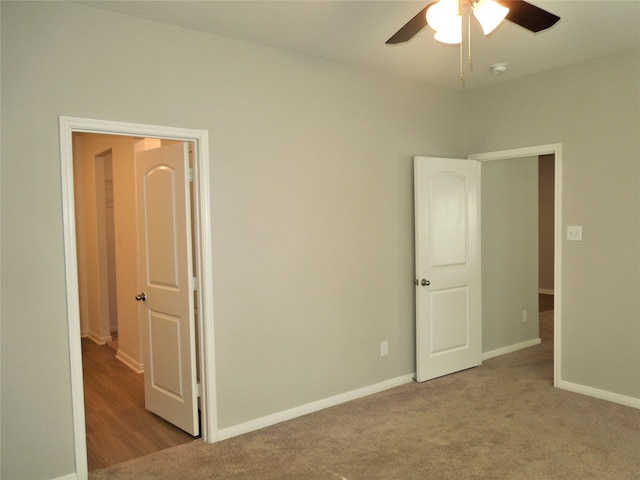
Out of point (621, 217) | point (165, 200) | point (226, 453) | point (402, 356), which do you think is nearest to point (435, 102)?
point (621, 217)

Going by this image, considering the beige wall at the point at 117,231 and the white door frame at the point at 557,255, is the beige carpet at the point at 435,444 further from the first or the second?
the beige wall at the point at 117,231

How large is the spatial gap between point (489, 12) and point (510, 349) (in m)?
3.92

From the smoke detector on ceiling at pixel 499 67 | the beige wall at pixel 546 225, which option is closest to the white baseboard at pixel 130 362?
the smoke detector on ceiling at pixel 499 67

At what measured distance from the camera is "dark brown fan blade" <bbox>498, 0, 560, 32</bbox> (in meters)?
2.05

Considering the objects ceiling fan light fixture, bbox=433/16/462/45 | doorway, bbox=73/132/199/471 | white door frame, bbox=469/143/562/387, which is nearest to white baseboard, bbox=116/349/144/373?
doorway, bbox=73/132/199/471

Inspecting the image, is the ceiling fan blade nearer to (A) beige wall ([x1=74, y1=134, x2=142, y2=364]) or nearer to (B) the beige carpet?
(B) the beige carpet

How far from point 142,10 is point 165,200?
1.20 meters

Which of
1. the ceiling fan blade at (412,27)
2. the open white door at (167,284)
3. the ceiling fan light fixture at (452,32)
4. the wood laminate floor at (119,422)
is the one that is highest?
the ceiling fan blade at (412,27)

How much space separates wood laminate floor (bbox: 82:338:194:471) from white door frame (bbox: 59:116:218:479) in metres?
0.30

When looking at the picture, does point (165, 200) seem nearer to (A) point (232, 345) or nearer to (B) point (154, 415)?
(A) point (232, 345)

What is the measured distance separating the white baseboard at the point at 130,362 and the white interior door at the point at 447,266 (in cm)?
271

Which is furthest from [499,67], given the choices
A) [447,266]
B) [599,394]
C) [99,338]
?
[99,338]

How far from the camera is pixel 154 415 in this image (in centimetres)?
369

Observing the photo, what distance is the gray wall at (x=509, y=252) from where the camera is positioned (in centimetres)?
490
